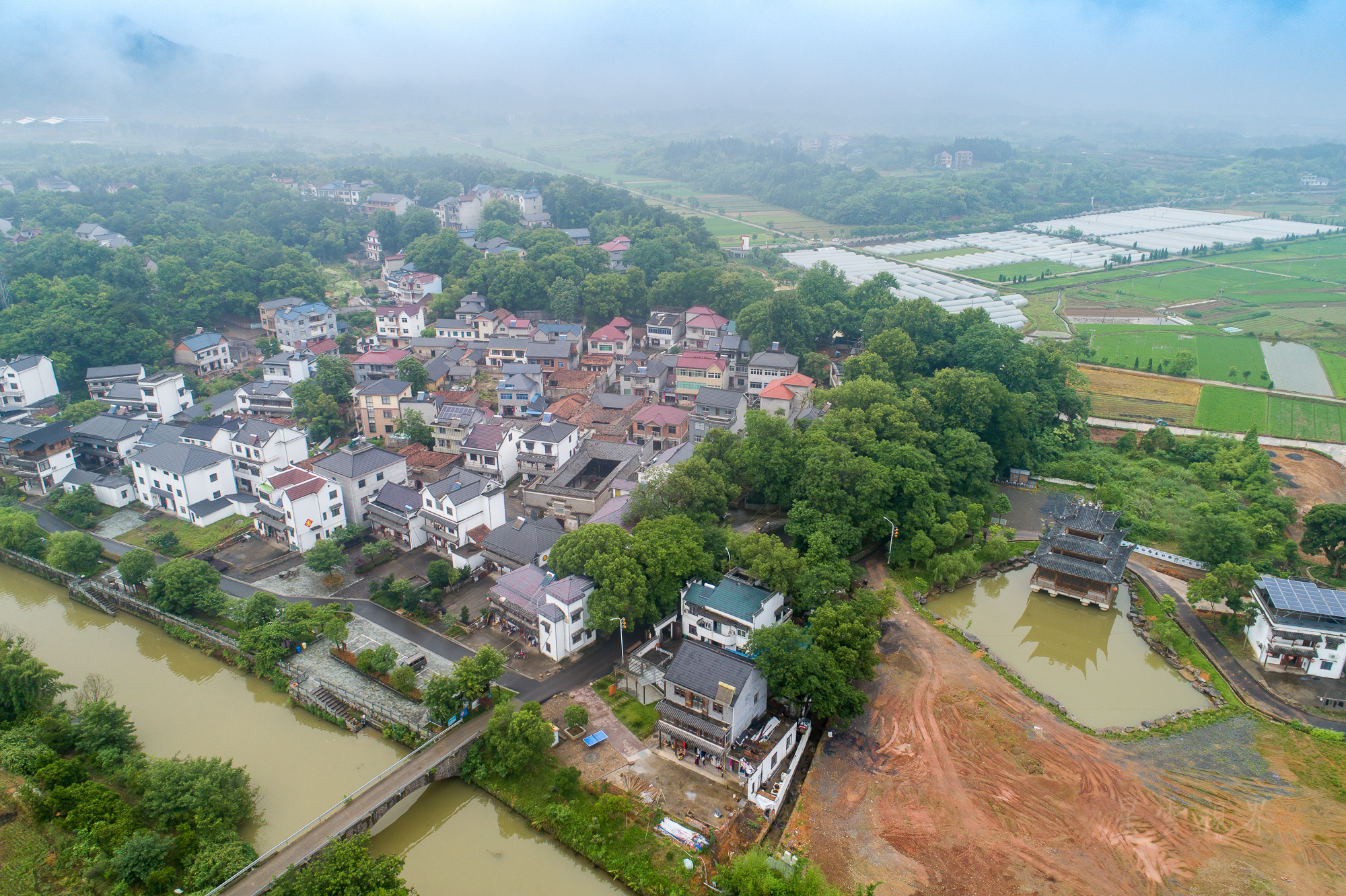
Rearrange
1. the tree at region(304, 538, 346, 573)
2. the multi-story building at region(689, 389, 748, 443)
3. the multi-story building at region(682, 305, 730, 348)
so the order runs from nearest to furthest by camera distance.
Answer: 1. the tree at region(304, 538, 346, 573)
2. the multi-story building at region(689, 389, 748, 443)
3. the multi-story building at region(682, 305, 730, 348)

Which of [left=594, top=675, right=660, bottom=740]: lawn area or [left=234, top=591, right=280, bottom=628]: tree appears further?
[left=234, top=591, right=280, bottom=628]: tree

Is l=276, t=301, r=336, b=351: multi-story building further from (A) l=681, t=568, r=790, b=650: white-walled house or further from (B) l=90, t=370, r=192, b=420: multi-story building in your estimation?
(A) l=681, t=568, r=790, b=650: white-walled house

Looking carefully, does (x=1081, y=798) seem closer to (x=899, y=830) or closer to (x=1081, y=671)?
(x=899, y=830)

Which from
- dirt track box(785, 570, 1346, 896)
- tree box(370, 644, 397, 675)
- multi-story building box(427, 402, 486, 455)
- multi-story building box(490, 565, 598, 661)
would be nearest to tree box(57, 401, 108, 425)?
multi-story building box(427, 402, 486, 455)

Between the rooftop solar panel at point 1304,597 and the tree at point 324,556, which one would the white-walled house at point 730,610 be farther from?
the rooftop solar panel at point 1304,597

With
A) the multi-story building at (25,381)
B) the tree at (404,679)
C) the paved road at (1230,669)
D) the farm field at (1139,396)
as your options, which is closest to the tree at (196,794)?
the tree at (404,679)
